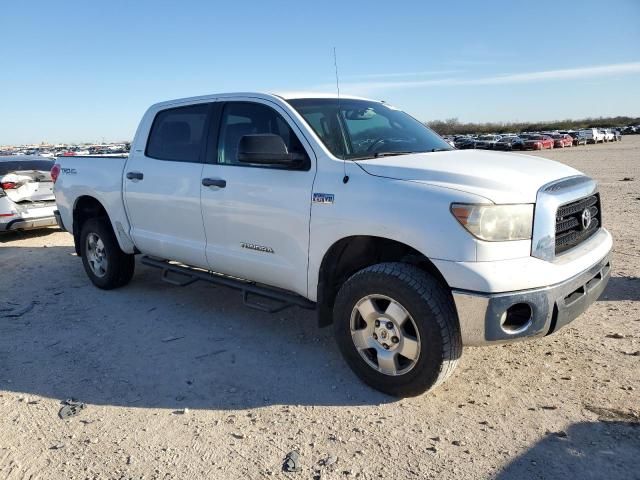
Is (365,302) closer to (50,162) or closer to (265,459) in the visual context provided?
(265,459)

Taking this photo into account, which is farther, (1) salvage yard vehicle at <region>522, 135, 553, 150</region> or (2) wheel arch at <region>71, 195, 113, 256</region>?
(1) salvage yard vehicle at <region>522, 135, 553, 150</region>

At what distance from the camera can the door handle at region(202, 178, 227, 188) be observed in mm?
4375

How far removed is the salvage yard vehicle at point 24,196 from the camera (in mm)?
8961

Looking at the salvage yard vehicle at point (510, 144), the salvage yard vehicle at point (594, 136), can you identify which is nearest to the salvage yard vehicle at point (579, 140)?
the salvage yard vehicle at point (594, 136)

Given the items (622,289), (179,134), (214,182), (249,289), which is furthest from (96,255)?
(622,289)

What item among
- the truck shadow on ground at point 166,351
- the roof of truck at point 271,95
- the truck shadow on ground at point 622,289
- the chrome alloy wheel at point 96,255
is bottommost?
the truck shadow on ground at point 166,351

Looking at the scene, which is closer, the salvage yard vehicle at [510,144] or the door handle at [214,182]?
the door handle at [214,182]

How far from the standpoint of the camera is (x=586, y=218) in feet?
12.0

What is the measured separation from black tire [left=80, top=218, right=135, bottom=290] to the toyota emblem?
15.0ft

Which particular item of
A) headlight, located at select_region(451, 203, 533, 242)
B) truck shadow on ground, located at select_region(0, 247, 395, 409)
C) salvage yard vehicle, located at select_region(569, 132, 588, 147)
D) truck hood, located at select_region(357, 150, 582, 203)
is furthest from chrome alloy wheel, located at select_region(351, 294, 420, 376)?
salvage yard vehicle, located at select_region(569, 132, 588, 147)

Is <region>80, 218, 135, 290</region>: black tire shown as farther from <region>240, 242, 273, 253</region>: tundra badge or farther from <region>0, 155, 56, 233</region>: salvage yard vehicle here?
<region>0, 155, 56, 233</region>: salvage yard vehicle

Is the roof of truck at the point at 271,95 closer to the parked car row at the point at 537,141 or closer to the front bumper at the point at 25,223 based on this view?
the front bumper at the point at 25,223

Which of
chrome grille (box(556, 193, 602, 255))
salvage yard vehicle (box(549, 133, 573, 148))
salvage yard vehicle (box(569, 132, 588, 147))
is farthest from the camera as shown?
salvage yard vehicle (box(569, 132, 588, 147))

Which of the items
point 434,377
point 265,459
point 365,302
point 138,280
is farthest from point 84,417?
point 138,280
